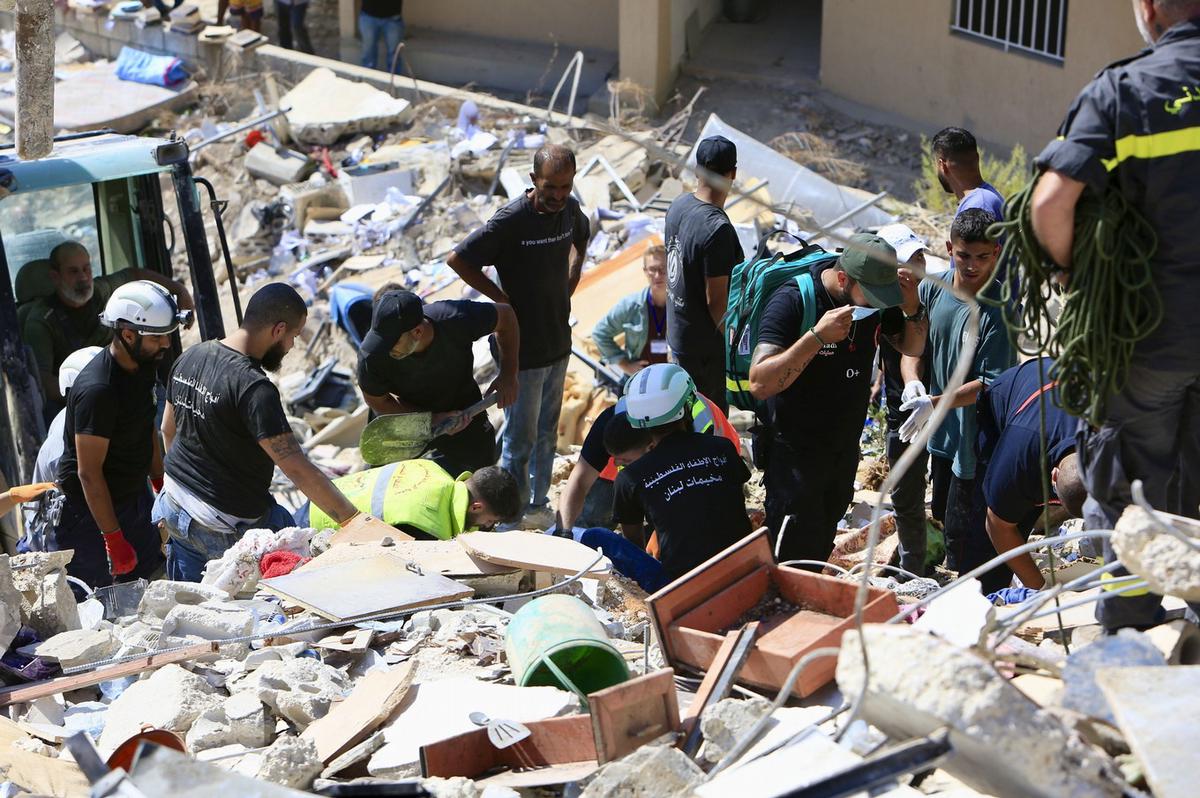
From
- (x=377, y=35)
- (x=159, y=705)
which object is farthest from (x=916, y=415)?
(x=377, y=35)

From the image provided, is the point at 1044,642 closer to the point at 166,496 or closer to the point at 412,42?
the point at 166,496

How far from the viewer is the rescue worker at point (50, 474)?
5.92 metres

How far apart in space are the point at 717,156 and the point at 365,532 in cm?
231

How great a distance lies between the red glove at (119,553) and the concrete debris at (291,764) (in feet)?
9.13

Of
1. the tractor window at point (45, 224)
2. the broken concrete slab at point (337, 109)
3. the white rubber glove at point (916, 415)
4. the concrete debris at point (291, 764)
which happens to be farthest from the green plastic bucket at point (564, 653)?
the broken concrete slab at point (337, 109)

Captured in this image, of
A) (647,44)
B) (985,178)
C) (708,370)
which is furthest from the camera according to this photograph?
(647,44)

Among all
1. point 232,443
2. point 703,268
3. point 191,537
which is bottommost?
point 191,537

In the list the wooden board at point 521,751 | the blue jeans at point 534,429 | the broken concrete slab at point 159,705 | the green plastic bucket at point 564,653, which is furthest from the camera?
the blue jeans at point 534,429

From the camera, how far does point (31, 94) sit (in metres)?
5.95

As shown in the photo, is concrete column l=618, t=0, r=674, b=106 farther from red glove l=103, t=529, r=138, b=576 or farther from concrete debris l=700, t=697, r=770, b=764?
concrete debris l=700, t=697, r=770, b=764

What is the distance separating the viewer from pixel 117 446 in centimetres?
591

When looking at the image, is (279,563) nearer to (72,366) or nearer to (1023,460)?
(72,366)

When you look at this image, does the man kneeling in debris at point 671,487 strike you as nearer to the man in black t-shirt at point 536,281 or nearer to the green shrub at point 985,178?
the man in black t-shirt at point 536,281

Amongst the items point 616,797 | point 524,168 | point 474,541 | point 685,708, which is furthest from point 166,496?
point 524,168
